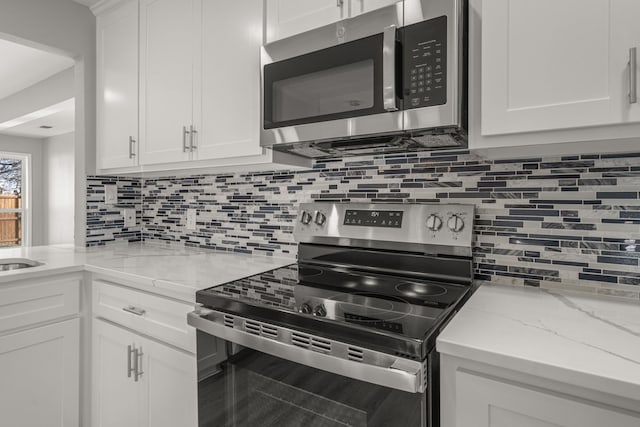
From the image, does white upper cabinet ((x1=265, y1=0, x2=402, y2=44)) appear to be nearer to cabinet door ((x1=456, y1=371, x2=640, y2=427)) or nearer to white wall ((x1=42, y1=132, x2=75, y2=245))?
cabinet door ((x1=456, y1=371, x2=640, y2=427))

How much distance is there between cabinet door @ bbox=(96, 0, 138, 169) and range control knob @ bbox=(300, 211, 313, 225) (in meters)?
1.06

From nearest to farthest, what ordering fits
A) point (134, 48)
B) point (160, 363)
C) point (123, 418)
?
point (160, 363) < point (123, 418) < point (134, 48)

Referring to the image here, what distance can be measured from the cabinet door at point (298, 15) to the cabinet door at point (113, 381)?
1.37m

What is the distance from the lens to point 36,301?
1658 mm

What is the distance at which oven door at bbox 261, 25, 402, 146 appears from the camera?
1147 mm

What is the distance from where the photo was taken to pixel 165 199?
2.47 m

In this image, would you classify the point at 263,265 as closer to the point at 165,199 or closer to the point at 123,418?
the point at 123,418

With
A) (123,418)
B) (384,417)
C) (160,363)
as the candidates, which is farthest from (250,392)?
(123,418)

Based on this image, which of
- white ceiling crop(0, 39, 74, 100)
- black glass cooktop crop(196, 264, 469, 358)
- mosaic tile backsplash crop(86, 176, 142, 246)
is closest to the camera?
black glass cooktop crop(196, 264, 469, 358)

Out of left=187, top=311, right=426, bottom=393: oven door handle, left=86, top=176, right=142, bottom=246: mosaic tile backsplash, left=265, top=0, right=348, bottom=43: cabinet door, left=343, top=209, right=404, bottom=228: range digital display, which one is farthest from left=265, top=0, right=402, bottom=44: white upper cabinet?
left=86, top=176, right=142, bottom=246: mosaic tile backsplash

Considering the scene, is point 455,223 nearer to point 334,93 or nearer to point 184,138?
point 334,93

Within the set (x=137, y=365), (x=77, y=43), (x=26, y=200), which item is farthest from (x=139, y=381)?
(x=26, y=200)

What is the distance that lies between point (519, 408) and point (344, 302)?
1.66 ft

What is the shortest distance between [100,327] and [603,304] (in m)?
1.97
